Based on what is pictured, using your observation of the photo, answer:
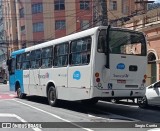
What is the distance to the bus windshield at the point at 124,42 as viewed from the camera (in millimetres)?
11797

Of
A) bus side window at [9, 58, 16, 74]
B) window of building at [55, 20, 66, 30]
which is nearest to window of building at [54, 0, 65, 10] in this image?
window of building at [55, 20, 66, 30]

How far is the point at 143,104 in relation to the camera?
574 inches

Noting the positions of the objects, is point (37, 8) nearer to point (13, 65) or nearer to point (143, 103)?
point (13, 65)

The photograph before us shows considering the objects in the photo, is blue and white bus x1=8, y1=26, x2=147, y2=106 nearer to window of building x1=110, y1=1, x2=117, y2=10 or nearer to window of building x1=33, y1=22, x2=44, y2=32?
window of building x1=33, y1=22, x2=44, y2=32

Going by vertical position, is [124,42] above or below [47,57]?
above

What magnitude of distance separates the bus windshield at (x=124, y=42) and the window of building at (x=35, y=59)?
5.21 meters

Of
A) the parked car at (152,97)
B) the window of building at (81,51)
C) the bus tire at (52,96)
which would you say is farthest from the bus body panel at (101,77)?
the parked car at (152,97)

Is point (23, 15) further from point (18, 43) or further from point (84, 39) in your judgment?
point (84, 39)

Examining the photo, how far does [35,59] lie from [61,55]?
3.09 m

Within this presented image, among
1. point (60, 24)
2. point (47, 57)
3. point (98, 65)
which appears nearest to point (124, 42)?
point (98, 65)

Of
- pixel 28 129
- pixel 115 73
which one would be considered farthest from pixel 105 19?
pixel 28 129

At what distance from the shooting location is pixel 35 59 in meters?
16.7

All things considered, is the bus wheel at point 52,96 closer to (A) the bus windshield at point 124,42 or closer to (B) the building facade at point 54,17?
(A) the bus windshield at point 124,42

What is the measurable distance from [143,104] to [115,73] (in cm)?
343
